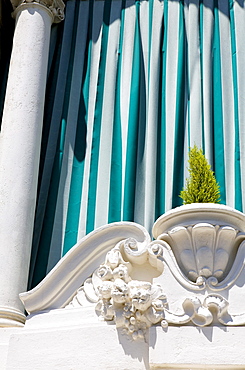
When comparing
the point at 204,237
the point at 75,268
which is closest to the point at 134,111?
the point at 75,268

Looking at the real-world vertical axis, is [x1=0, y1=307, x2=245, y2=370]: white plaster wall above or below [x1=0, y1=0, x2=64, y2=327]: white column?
below

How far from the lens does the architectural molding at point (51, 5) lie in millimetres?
6352

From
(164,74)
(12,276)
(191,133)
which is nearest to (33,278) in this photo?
(12,276)

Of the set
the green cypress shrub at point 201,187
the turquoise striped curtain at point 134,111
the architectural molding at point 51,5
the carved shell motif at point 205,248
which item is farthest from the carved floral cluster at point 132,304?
the architectural molding at point 51,5

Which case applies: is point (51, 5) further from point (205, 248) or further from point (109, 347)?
point (109, 347)

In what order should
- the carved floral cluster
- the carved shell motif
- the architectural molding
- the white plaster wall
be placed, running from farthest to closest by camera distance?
the architectural molding < the carved shell motif < the carved floral cluster < the white plaster wall

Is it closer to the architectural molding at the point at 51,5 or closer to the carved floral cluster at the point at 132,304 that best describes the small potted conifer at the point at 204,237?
the carved floral cluster at the point at 132,304

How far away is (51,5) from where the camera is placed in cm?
645

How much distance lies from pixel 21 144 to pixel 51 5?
5.48ft

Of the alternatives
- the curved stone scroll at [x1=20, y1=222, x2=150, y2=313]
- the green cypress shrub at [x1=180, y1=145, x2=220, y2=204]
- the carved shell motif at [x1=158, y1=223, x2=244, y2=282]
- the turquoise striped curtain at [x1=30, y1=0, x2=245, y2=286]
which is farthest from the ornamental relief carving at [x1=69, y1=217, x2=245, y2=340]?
the turquoise striped curtain at [x1=30, y1=0, x2=245, y2=286]

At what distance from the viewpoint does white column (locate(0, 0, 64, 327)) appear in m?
5.08

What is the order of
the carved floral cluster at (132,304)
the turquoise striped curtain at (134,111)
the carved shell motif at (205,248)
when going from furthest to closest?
1. the turquoise striped curtain at (134,111)
2. the carved shell motif at (205,248)
3. the carved floral cluster at (132,304)

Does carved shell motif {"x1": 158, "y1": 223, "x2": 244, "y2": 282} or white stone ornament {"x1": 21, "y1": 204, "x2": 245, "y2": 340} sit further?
carved shell motif {"x1": 158, "y1": 223, "x2": 244, "y2": 282}

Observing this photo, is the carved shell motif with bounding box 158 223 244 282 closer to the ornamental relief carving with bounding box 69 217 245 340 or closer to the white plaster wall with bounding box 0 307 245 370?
the ornamental relief carving with bounding box 69 217 245 340
